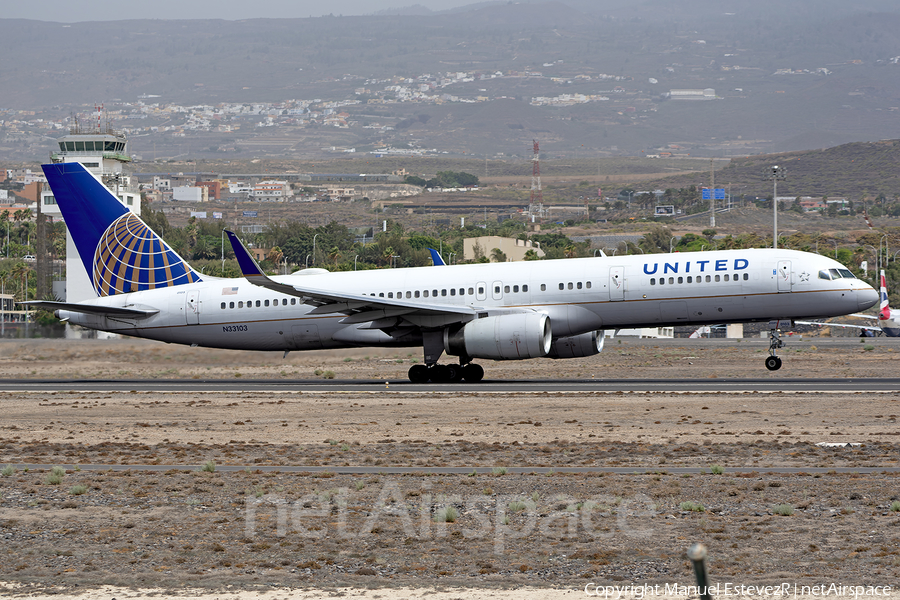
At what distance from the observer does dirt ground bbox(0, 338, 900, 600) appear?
11359 millimetres

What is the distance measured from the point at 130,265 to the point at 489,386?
1462 centimetres

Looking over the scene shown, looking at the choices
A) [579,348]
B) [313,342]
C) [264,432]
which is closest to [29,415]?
[264,432]

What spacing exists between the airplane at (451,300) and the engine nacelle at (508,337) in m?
0.04

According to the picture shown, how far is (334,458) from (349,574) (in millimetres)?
7567

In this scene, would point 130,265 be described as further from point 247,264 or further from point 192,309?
point 247,264

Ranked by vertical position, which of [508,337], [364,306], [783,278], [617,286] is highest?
[783,278]

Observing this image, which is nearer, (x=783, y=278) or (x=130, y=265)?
(x=783, y=278)

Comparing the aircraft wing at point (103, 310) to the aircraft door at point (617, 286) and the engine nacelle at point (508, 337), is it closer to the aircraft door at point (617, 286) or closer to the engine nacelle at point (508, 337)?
the engine nacelle at point (508, 337)

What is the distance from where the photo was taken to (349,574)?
453 inches

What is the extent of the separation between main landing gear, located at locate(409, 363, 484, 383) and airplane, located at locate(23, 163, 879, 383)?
0.05 meters

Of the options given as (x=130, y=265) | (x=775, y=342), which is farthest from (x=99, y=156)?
(x=775, y=342)

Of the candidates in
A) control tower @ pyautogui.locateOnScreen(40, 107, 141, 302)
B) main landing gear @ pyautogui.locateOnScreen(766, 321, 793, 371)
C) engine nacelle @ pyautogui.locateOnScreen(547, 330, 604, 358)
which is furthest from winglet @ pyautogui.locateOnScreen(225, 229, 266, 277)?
control tower @ pyautogui.locateOnScreen(40, 107, 141, 302)

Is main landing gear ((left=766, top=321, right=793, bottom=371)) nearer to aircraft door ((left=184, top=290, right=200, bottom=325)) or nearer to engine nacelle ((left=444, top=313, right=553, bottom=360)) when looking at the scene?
engine nacelle ((left=444, top=313, right=553, bottom=360))

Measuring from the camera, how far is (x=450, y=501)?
48.6ft
